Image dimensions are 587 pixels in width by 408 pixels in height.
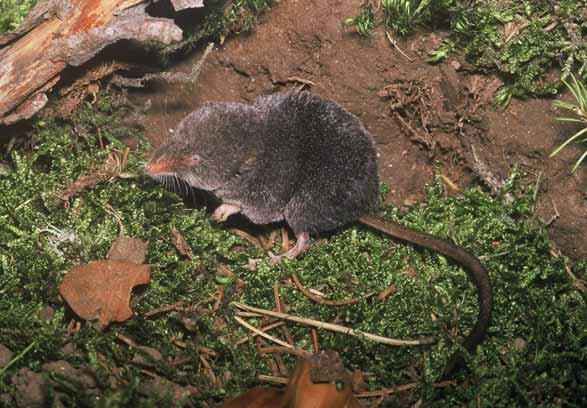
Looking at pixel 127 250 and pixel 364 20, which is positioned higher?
pixel 364 20

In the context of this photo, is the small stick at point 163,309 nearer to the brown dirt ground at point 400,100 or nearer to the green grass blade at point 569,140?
the brown dirt ground at point 400,100

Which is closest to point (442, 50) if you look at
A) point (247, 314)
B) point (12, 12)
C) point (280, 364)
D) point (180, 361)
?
point (247, 314)

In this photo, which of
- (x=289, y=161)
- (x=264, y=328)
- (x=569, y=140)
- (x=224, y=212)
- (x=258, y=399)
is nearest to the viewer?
(x=258, y=399)

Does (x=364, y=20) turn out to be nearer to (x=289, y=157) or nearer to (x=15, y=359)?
(x=289, y=157)

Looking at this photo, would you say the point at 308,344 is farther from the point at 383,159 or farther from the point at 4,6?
the point at 4,6

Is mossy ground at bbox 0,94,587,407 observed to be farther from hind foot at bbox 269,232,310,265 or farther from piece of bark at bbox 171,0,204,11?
piece of bark at bbox 171,0,204,11

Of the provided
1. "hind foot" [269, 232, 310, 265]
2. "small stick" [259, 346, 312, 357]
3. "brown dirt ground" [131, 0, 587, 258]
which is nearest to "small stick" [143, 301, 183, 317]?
"small stick" [259, 346, 312, 357]

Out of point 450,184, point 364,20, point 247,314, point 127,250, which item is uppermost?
point 364,20
